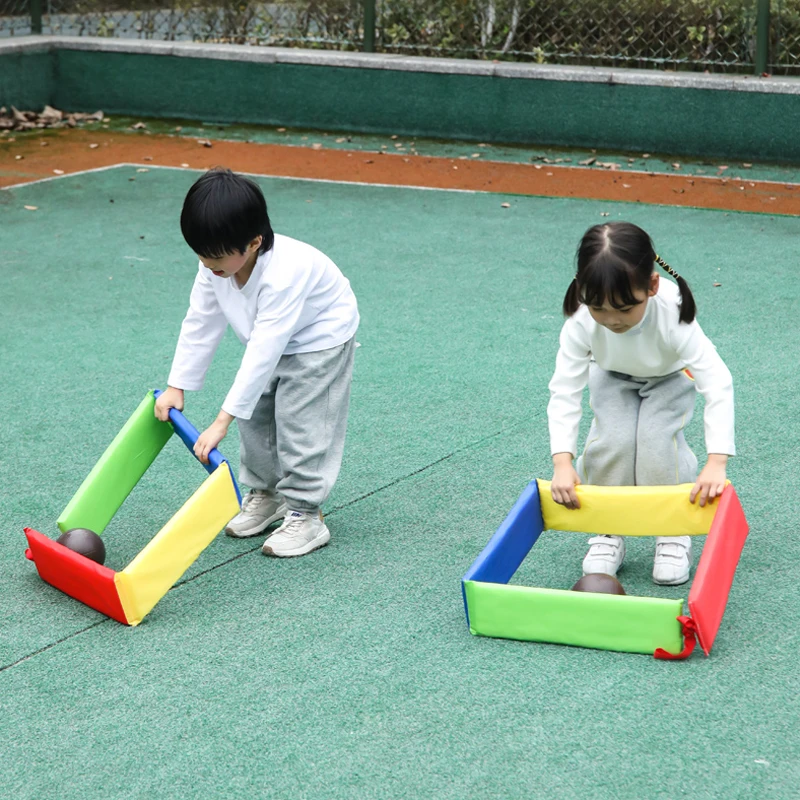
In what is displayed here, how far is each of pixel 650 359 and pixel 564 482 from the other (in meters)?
0.36

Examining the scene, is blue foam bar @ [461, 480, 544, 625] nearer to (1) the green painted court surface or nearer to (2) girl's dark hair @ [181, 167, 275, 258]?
(1) the green painted court surface

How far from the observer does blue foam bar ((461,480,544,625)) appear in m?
2.68

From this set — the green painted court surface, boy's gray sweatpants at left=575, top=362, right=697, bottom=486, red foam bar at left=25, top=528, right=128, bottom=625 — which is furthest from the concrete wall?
red foam bar at left=25, top=528, right=128, bottom=625

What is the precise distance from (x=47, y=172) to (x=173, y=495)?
577cm

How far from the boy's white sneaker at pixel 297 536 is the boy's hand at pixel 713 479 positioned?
103 centimetres

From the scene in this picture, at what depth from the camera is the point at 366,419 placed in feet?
13.6

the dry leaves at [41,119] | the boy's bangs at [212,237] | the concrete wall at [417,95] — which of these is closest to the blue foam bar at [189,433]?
the boy's bangs at [212,237]

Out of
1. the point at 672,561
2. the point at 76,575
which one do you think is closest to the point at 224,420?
the point at 76,575

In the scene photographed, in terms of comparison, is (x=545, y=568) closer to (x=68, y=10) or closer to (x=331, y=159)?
(x=331, y=159)

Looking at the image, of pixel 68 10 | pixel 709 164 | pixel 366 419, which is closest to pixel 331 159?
pixel 709 164

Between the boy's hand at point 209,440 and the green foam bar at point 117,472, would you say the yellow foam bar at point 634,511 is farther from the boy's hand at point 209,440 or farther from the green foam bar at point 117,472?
the green foam bar at point 117,472

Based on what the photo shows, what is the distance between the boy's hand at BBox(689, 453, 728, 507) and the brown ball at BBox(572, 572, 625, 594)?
294 mm

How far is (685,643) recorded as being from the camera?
2.53 meters

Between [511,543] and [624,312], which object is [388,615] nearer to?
[511,543]
